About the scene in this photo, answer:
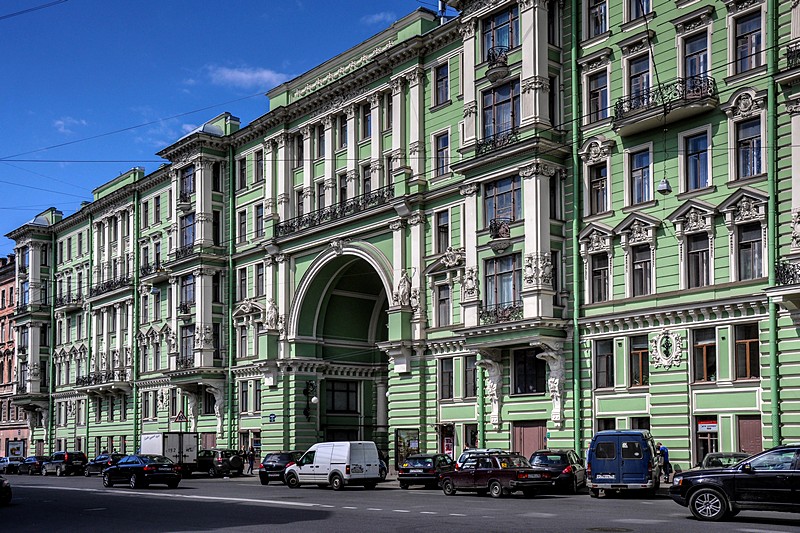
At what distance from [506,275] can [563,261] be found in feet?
8.18

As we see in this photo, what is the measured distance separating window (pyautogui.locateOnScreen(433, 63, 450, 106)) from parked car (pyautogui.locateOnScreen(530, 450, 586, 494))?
19528 millimetres

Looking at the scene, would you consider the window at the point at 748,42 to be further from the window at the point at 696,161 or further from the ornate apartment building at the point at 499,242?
the window at the point at 696,161

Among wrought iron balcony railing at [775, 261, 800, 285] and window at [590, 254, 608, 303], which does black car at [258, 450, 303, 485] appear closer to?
window at [590, 254, 608, 303]

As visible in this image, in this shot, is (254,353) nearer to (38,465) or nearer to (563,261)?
(38,465)

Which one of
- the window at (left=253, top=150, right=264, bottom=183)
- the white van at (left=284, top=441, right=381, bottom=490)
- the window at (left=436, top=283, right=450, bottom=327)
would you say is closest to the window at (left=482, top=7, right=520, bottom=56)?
the window at (left=436, top=283, right=450, bottom=327)

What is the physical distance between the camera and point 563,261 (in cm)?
4069

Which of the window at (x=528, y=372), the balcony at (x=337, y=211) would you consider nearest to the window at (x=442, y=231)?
the balcony at (x=337, y=211)

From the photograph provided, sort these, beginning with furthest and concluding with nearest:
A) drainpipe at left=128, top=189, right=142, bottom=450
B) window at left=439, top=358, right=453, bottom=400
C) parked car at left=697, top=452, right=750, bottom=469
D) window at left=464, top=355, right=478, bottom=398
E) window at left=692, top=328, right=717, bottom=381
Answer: drainpipe at left=128, top=189, right=142, bottom=450 < window at left=439, top=358, right=453, bottom=400 < window at left=464, top=355, right=478, bottom=398 < window at left=692, top=328, right=717, bottom=381 < parked car at left=697, top=452, right=750, bottom=469

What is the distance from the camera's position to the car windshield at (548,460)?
33875 mm

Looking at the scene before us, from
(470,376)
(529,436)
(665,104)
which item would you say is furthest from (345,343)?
(665,104)

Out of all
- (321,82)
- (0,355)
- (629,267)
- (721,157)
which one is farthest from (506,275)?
(0,355)

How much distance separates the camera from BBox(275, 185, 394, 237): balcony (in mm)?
50500

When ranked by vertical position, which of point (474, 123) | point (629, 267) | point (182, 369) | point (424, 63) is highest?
point (424, 63)

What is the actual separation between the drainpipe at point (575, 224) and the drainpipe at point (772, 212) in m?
8.47
